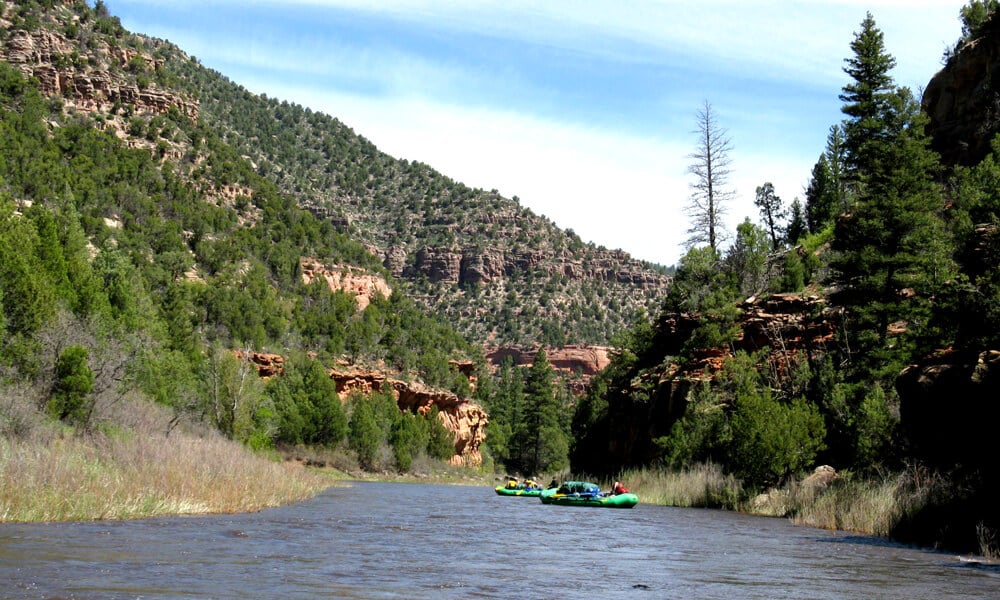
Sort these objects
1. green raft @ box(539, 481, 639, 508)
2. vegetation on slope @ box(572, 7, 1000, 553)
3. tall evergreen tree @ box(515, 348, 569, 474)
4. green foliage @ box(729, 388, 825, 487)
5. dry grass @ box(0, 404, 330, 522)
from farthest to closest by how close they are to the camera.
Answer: tall evergreen tree @ box(515, 348, 569, 474), green raft @ box(539, 481, 639, 508), green foliage @ box(729, 388, 825, 487), vegetation on slope @ box(572, 7, 1000, 553), dry grass @ box(0, 404, 330, 522)

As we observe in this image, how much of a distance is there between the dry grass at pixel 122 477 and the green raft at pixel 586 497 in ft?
56.1

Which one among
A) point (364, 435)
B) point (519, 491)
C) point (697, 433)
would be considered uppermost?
point (697, 433)

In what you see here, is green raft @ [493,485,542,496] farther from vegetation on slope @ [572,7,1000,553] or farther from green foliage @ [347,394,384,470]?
green foliage @ [347,394,384,470]

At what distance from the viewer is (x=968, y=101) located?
5894cm

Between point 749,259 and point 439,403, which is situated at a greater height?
point 749,259

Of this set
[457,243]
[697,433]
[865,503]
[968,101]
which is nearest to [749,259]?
[968,101]

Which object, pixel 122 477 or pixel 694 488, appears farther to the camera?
pixel 694 488

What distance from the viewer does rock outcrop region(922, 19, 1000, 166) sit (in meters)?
54.8

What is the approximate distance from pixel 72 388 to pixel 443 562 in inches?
723

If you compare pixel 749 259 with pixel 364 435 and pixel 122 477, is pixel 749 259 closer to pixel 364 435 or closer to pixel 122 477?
pixel 364 435

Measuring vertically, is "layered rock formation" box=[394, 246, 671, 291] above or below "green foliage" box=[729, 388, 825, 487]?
above

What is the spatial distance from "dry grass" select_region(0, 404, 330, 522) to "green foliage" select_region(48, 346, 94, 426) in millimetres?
1183

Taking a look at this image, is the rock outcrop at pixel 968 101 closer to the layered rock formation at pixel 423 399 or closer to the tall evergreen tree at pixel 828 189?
the tall evergreen tree at pixel 828 189

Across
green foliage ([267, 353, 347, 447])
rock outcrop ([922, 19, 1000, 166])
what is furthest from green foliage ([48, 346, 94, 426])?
rock outcrop ([922, 19, 1000, 166])
